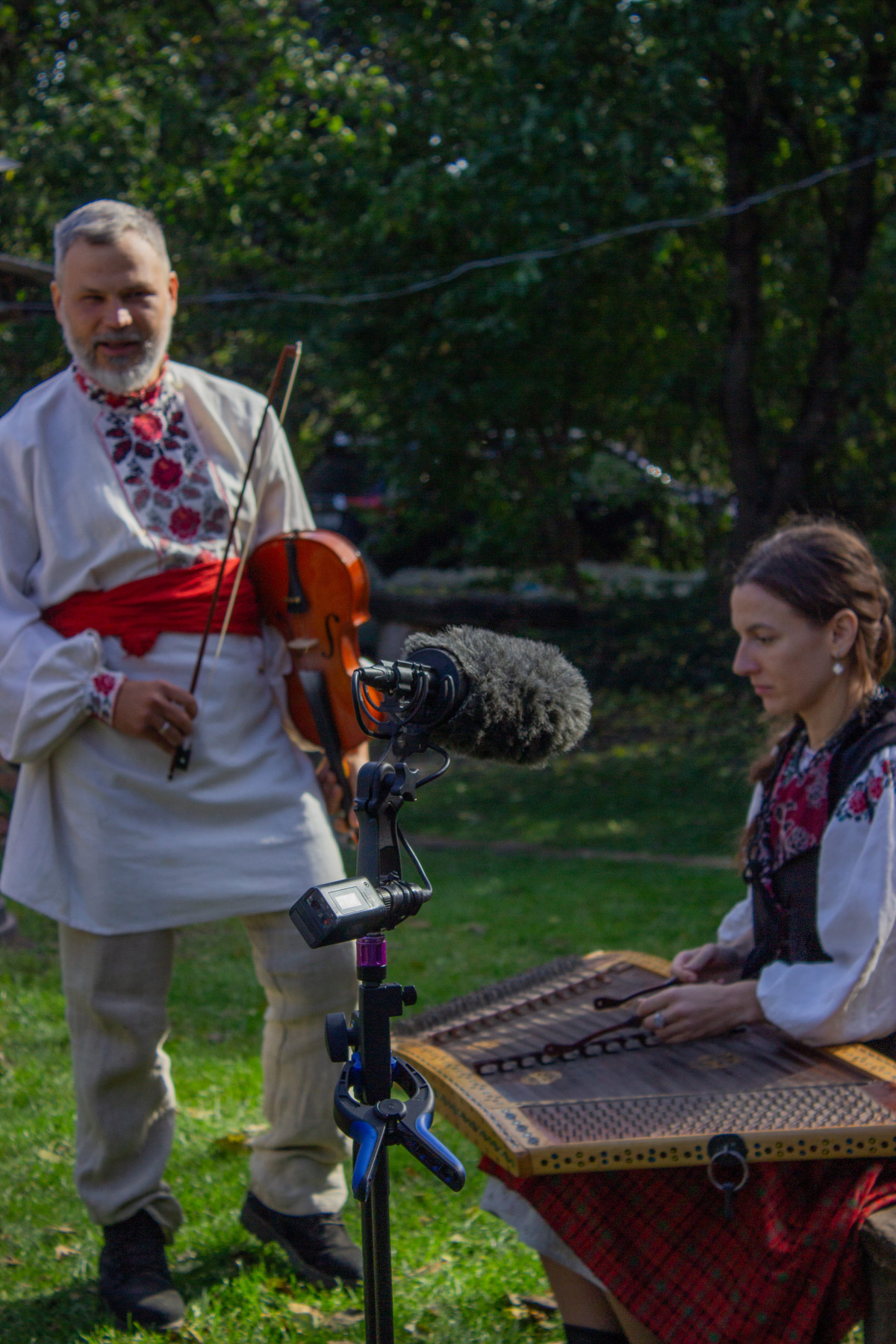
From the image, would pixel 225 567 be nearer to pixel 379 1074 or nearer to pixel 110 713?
pixel 110 713

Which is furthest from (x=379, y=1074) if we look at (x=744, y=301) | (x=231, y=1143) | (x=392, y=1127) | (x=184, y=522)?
(x=744, y=301)

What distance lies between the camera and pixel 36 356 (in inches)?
425

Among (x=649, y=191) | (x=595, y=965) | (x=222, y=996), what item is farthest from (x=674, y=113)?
(x=595, y=965)

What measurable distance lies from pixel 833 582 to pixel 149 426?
1479 millimetres

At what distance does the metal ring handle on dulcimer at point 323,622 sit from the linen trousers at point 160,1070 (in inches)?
16.4

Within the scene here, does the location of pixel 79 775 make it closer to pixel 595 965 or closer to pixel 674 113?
pixel 595 965

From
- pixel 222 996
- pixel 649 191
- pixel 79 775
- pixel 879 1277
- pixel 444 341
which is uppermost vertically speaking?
pixel 649 191

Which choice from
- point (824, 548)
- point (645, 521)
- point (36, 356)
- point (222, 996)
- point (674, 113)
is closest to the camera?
point (824, 548)

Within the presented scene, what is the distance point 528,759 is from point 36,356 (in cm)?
1012

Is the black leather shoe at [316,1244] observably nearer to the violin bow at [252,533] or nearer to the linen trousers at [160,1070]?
the linen trousers at [160,1070]

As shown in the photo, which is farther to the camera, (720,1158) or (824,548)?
(824,548)

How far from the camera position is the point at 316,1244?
2814 millimetres

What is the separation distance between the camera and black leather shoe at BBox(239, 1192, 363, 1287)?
2799mm

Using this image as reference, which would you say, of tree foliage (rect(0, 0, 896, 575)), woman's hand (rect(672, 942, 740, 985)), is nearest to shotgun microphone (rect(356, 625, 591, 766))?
woman's hand (rect(672, 942, 740, 985))
